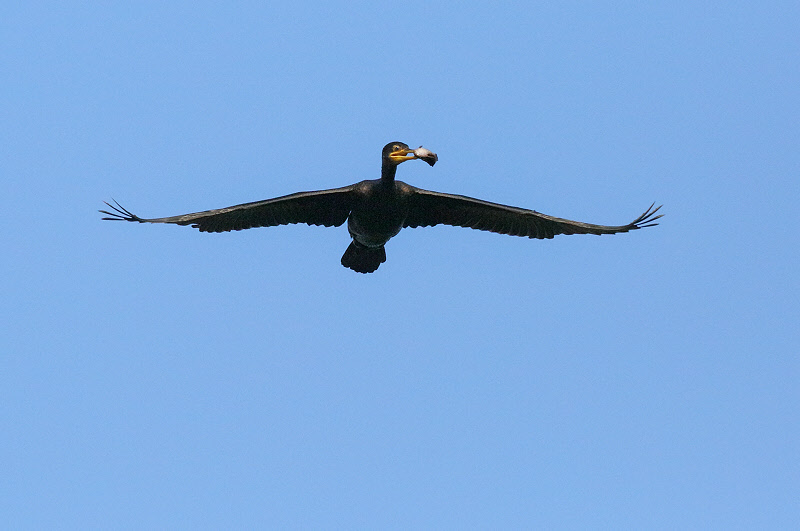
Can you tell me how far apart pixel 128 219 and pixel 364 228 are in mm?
3861

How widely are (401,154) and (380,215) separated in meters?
1.38

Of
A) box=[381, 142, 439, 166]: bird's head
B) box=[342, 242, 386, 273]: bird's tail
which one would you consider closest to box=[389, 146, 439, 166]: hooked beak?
box=[381, 142, 439, 166]: bird's head

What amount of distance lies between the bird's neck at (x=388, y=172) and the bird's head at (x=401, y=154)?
82 mm

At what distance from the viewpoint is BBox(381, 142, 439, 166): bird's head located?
15594mm

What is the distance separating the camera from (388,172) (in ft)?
56.4

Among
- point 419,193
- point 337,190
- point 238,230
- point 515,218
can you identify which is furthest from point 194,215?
point 515,218

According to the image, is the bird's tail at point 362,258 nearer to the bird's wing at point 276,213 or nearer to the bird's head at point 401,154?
the bird's wing at point 276,213

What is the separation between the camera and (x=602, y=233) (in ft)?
60.0

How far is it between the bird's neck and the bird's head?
0.27ft

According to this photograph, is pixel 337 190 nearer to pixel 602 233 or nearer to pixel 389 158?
pixel 389 158

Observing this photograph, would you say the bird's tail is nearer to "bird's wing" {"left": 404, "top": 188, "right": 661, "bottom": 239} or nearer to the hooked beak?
"bird's wing" {"left": 404, "top": 188, "right": 661, "bottom": 239}

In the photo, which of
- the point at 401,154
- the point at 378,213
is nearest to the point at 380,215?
the point at 378,213

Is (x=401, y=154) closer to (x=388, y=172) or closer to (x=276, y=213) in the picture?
(x=388, y=172)

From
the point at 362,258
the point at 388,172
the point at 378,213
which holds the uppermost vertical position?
the point at 388,172
